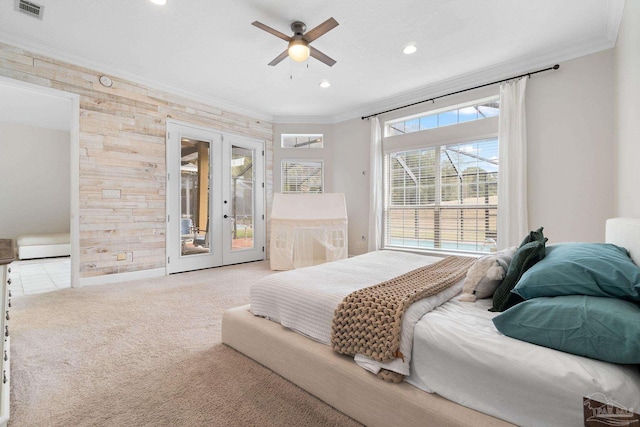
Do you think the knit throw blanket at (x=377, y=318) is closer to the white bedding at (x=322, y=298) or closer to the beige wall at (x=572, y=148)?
the white bedding at (x=322, y=298)

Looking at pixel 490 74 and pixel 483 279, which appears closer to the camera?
pixel 483 279

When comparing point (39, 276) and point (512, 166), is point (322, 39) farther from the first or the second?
point (39, 276)

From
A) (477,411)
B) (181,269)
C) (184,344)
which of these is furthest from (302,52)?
(181,269)

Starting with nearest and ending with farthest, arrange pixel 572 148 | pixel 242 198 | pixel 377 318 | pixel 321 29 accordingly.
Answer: pixel 377 318 < pixel 321 29 < pixel 572 148 < pixel 242 198

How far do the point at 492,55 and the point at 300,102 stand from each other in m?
2.89

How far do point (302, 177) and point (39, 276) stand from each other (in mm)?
4498

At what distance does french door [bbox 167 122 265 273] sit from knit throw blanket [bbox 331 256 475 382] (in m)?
3.75

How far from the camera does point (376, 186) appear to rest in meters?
4.93

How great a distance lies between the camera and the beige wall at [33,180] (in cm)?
584

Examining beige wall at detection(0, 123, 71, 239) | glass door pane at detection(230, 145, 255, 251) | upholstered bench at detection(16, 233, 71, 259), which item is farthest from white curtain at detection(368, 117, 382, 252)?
beige wall at detection(0, 123, 71, 239)

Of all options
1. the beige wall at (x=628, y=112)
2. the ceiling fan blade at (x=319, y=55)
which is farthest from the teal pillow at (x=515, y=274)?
the ceiling fan blade at (x=319, y=55)

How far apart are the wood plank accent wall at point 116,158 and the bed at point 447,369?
2.90 m

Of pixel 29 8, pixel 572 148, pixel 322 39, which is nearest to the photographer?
pixel 29 8

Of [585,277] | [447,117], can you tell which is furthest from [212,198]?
[585,277]
